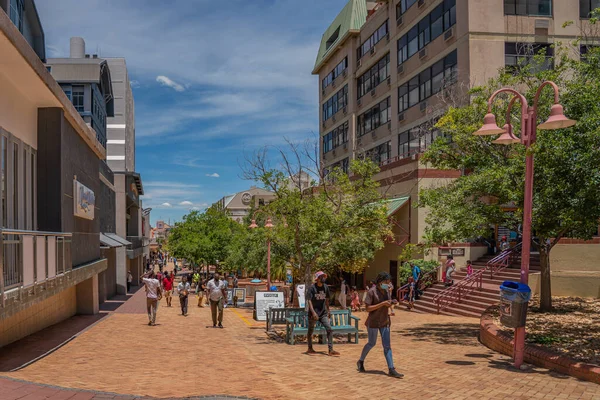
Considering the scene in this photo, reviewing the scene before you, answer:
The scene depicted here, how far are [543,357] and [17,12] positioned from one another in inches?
1130

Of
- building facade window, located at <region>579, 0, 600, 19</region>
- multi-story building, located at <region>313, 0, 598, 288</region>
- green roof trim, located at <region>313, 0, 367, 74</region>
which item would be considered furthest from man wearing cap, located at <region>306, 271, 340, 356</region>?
green roof trim, located at <region>313, 0, 367, 74</region>

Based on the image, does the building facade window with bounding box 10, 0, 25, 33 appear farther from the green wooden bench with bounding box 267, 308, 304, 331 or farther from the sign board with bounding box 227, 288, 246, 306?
the green wooden bench with bounding box 267, 308, 304, 331

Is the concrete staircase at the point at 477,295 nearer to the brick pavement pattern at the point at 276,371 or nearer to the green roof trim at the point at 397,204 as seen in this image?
the green roof trim at the point at 397,204

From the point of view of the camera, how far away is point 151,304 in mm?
16547

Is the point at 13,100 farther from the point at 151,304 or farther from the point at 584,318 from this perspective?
the point at 584,318

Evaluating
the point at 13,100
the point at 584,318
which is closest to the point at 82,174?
the point at 13,100

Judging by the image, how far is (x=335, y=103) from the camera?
153ft

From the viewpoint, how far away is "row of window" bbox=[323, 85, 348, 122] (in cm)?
4422

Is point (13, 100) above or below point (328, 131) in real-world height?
below

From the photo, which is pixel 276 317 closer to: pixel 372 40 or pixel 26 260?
pixel 26 260

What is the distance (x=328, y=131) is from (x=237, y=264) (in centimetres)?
1721

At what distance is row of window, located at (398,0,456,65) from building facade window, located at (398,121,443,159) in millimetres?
4545

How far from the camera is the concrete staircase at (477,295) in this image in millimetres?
18938

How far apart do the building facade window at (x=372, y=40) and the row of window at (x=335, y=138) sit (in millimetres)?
5688
